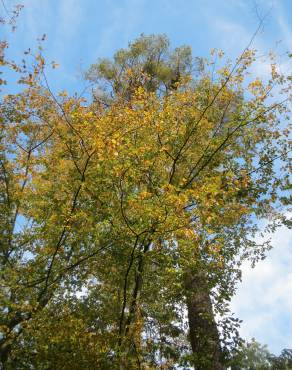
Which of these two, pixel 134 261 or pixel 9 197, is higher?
pixel 9 197

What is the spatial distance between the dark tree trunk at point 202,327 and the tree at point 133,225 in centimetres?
3

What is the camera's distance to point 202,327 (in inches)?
366

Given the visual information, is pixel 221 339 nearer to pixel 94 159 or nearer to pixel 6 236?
pixel 94 159

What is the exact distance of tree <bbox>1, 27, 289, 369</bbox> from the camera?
7.13 metres

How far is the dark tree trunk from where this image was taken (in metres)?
8.10

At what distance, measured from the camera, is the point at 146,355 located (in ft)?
27.5

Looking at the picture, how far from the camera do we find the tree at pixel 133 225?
713cm

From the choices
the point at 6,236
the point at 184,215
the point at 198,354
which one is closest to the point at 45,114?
the point at 6,236

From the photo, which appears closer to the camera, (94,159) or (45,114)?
(94,159)

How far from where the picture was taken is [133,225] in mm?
7062

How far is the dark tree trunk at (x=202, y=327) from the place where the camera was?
26.6 feet

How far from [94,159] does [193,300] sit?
4.12 meters

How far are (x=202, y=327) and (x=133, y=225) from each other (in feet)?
12.0

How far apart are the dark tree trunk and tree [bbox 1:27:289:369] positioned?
27mm
